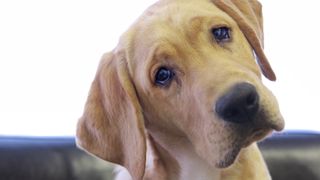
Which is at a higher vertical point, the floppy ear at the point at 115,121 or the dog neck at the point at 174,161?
the floppy ear at the point at 115,121

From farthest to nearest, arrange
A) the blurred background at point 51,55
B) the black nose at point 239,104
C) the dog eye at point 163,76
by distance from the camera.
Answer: the blurred background at point 51,55 → the dog eye at point 163,76 → the black nose at point 239,104

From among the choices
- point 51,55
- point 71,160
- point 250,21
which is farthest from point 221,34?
point 51,55

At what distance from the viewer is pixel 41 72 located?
2117 millimetres

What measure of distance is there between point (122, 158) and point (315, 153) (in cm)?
87

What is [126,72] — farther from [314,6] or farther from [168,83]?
[314,6]

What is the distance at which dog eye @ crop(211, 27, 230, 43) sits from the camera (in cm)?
132

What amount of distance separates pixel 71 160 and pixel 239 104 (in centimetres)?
81

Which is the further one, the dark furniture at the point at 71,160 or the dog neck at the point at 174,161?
the dark furniture at the point at 71,160

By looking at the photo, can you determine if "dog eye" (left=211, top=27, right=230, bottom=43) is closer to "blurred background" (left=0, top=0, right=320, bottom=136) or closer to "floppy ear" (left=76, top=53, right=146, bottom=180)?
"floppy ear" (left=76, top=53, right=146, bottom=180)

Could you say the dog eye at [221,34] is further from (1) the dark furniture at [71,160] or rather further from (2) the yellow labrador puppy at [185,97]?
→ (1) the dark furniture at [71,160]

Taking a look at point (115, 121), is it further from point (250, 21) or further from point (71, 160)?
point (71, 160)

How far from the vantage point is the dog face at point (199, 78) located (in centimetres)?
121

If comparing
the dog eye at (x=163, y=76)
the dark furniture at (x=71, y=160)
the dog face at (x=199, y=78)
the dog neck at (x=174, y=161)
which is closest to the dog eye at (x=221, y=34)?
the dog face at (x=199, y=78)

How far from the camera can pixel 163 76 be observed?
1313 mm
